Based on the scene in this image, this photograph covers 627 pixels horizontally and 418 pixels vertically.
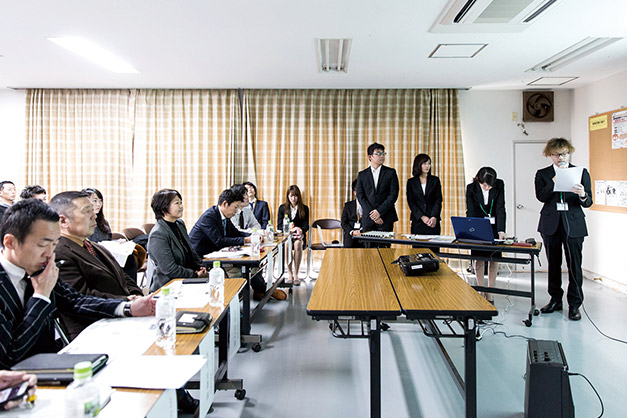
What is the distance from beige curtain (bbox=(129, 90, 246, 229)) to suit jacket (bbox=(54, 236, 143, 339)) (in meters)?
4.07

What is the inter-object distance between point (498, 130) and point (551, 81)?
95cm

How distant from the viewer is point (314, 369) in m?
2.90

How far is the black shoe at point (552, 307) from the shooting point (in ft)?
13.4

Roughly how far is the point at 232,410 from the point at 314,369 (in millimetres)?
729

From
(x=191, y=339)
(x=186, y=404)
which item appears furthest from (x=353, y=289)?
(x=186, y=404)

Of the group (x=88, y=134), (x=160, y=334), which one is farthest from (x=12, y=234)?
(x=88, y=134)

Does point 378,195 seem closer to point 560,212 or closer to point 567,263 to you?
point 560,212

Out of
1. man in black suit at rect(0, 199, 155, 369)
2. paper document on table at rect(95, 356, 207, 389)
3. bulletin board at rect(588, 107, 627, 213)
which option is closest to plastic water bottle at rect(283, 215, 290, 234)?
man in black suit at rect(0, 199, 155, 369)

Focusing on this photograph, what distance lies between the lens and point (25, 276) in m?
1.50

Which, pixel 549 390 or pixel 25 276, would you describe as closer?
pixel 25 276

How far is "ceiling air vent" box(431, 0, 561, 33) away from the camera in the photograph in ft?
10.3

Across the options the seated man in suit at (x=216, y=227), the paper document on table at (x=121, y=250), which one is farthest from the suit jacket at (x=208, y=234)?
the paper document on table at (x=121, y=250)

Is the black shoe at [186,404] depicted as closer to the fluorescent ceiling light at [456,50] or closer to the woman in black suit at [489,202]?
the woman in black suit at [489,202]

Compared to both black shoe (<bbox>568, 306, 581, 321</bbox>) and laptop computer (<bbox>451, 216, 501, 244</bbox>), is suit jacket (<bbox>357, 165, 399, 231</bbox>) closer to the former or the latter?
laptop computer (<bbox>451, 216, 501, 244</bbox>)
